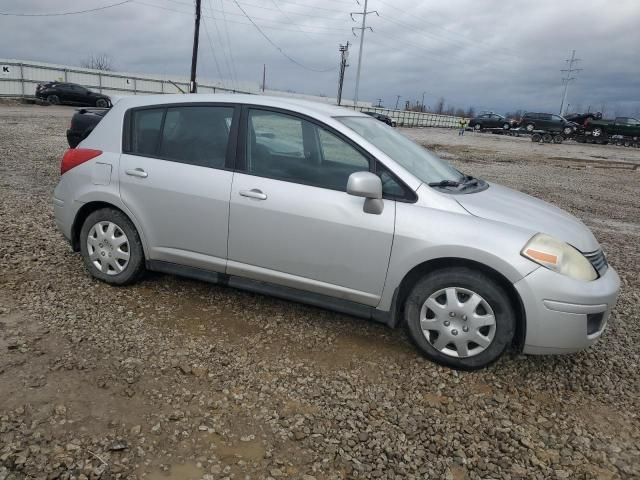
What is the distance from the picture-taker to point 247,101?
149 inches

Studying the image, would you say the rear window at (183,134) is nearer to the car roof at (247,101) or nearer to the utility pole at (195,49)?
the car roof at (247,101)

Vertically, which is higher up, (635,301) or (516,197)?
(516,197)

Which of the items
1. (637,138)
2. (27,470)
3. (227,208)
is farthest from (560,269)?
(637,138)

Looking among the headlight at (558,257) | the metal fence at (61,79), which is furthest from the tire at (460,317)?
the metal fence at (61,79)

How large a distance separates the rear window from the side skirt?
862 millimetres

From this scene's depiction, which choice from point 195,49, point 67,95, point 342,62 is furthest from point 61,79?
point 342,62

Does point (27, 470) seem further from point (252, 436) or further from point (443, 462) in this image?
point (443, 462)

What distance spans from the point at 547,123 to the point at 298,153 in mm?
39654

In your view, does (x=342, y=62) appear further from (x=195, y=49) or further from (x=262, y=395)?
(x=262, y=395)

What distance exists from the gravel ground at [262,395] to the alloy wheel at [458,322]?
0.19 meters

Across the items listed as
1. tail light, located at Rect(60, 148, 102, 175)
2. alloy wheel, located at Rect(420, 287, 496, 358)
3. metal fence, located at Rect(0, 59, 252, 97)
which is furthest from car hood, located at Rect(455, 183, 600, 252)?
metal fence, located at Rect(0, 59, 252, 97)

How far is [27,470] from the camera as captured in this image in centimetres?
219

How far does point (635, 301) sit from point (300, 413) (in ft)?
12.8

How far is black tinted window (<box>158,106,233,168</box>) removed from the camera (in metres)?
3.74
